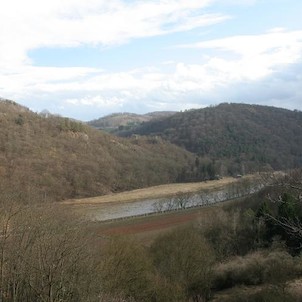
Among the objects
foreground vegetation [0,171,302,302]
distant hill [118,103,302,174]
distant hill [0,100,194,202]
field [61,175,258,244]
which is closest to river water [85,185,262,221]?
field [61,175,258,244]

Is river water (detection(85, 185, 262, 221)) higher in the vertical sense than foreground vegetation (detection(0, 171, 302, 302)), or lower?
lower

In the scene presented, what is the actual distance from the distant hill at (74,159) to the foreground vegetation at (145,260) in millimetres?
69539

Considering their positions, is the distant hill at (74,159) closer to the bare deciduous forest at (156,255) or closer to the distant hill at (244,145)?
the distant hill at (244,145)

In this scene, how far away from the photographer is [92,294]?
621 inches

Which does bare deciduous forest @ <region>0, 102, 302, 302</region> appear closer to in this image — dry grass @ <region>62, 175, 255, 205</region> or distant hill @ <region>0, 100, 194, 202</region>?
dry grass @ <region>62, 175, 255, 205</region>

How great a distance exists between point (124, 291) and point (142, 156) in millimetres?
129482

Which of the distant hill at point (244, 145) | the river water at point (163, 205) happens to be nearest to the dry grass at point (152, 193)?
the river water at point (163, 205)

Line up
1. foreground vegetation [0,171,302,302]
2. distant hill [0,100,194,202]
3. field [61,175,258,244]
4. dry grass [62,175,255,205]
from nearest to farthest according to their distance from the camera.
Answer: foreground vegetation [0,171,302,302], field [61,175,258,244], dry grass [62,175,255,205], distant hill [0,100,194,202]

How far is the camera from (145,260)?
2319 centimetres

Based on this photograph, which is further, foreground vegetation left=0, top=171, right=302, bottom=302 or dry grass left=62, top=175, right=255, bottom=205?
dry grass left=62, top=175, right=255, bottom=205

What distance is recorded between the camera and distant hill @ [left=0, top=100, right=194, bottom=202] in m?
111

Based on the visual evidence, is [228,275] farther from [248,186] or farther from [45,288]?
[248,186]

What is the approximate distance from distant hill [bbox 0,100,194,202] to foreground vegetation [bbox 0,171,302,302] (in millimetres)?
69539

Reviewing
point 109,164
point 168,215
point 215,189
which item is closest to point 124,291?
point 168,215
